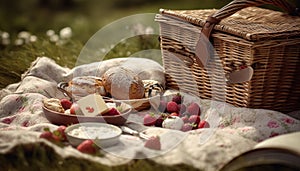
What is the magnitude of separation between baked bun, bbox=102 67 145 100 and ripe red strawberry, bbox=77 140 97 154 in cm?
60

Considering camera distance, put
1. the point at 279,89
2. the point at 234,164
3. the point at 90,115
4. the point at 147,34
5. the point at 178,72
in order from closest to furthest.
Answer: the point at 234,164
the point at 90,115
the point at 279,89
the point at 178,72
the point at 147,34

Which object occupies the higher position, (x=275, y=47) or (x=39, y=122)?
(x=275, y=47)

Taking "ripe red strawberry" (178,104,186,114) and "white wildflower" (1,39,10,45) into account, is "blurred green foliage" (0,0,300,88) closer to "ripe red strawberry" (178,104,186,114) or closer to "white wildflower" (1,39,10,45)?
"white wildflower" (1,39,10,45)

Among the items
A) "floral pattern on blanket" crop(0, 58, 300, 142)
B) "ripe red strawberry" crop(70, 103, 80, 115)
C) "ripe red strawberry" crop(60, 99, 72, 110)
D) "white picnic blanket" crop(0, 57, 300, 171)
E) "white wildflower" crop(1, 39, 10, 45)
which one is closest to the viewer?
"white picnic blanket" crop(0, 57, 300, 171)

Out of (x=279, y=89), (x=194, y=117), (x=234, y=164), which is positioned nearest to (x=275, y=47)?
(x=279, y=89)

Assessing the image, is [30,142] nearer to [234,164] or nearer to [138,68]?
[234,164]

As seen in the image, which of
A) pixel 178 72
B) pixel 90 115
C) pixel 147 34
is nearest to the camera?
pixel 90 115

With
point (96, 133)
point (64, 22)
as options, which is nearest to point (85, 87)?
point (96, 133)

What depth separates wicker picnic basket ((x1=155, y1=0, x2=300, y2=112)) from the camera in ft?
8.69

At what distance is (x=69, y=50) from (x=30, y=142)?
1901 mm

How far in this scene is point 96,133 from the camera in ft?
7.98

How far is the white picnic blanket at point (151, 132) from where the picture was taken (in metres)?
2.18

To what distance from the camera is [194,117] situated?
2.71m

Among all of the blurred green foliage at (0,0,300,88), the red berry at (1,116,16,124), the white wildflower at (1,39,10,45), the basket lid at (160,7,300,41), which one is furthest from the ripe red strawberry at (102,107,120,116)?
the white wildflower at (1,39,10,45)
